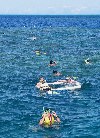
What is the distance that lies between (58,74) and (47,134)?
28098mm

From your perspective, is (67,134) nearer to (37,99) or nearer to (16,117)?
(16,117)

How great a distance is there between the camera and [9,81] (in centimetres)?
5891

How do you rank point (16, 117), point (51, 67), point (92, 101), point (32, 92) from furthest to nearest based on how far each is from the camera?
point (51, 67)
point (32, 92)
point (92, 101)
point (16, 117)

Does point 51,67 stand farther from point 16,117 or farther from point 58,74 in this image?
point 16,117

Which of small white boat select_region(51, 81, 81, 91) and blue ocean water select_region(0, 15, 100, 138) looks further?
small white boat select_region(51, 81, 81, 91)

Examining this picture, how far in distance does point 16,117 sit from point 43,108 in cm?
334

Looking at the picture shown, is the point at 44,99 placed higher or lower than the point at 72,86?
lower

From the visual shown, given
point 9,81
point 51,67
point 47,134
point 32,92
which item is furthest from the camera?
point 51,67

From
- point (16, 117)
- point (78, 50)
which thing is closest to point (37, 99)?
point (16, 117)

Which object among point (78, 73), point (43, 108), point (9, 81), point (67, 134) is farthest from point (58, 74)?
point (67, 134)

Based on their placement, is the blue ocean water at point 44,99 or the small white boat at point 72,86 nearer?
the blue ocean water at point 44,99

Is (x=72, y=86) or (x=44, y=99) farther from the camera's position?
(x=72, y=86)

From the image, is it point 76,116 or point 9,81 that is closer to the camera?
point 76,116

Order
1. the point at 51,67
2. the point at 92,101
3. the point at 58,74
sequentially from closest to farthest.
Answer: the point at 92,101, the point at 58,74, the point at 51,67
